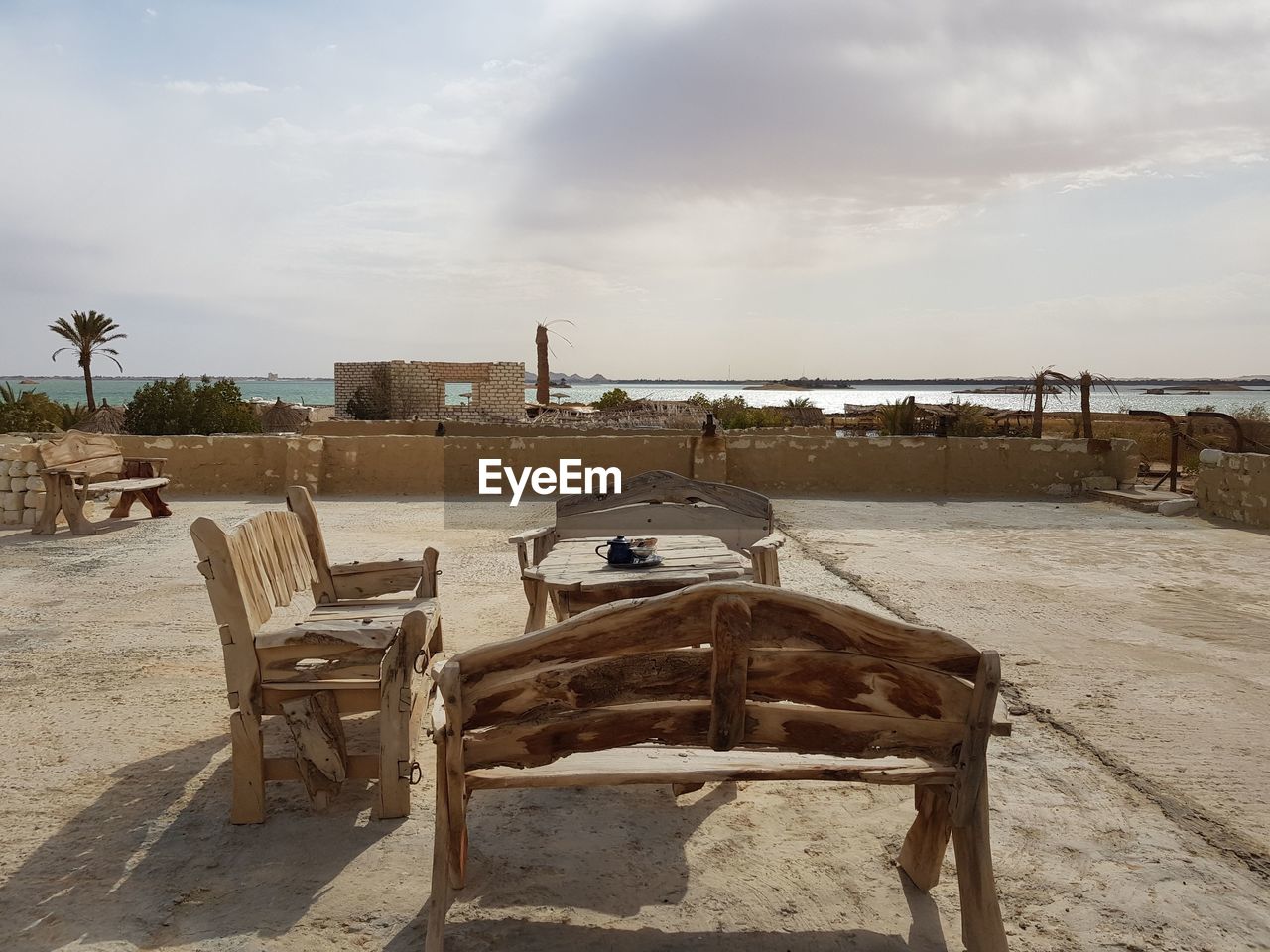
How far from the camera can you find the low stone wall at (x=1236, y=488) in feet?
32.0

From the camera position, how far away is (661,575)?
3.70 meters

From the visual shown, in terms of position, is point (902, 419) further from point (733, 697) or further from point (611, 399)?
point (733, 697)

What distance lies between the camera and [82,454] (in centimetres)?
995

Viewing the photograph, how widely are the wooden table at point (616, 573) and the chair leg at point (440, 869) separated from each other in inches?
51.9

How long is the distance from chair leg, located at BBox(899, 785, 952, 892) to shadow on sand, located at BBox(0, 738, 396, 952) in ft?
4.77

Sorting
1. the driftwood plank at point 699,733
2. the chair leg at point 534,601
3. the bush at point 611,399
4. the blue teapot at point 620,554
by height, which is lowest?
the chair leg at point 534,601

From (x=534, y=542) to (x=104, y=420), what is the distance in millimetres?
23061

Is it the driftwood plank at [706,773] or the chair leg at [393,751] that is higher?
the driftwood plank at [706,773]

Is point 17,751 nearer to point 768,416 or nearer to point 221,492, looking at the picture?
point 221,492

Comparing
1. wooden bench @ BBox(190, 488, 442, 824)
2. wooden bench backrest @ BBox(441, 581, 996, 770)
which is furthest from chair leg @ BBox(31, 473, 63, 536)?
wooden bench backrest @ BBox(441, 581, 996, 770)

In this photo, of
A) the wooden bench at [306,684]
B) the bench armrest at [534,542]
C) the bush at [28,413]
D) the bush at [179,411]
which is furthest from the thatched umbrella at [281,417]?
the wooden bench at [306,684]

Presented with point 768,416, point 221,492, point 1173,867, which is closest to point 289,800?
point 1173,867

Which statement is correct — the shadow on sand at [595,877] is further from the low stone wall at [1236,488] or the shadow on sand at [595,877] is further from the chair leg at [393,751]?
the low stone wall at [1236,488]

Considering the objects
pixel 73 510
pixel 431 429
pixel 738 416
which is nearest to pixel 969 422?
pixel 738 416
